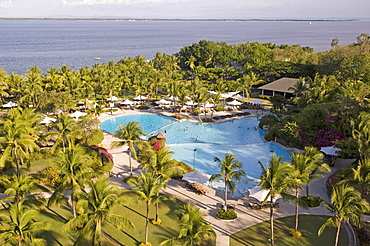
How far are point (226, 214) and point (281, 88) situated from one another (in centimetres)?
3910

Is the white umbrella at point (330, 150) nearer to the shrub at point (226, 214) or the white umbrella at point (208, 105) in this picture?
the shrub at point (226, 214)

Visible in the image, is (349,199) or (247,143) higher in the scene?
(349,199)

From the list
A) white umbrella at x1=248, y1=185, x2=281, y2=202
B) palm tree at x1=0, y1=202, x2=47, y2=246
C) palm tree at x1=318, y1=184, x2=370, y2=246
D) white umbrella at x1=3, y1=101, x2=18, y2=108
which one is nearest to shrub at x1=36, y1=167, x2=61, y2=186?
palm tree at x1=0, y1=202, x2=47, y2=246

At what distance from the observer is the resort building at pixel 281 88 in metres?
56.7

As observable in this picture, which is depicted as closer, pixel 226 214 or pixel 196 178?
pixel 226 214

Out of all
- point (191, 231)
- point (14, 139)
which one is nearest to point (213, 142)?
point (14, 139)

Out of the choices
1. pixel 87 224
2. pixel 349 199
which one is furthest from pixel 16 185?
pixel 349 199

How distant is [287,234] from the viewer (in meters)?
21.0

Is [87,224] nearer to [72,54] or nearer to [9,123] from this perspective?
[9,123]

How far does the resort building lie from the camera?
56.7 metres

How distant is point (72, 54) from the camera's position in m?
140

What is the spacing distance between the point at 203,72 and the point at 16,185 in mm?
57419

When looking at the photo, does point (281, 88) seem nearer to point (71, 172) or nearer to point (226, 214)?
point (226, 214)

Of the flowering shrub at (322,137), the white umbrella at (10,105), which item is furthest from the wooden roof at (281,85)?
the white umbrella at (10,105)
